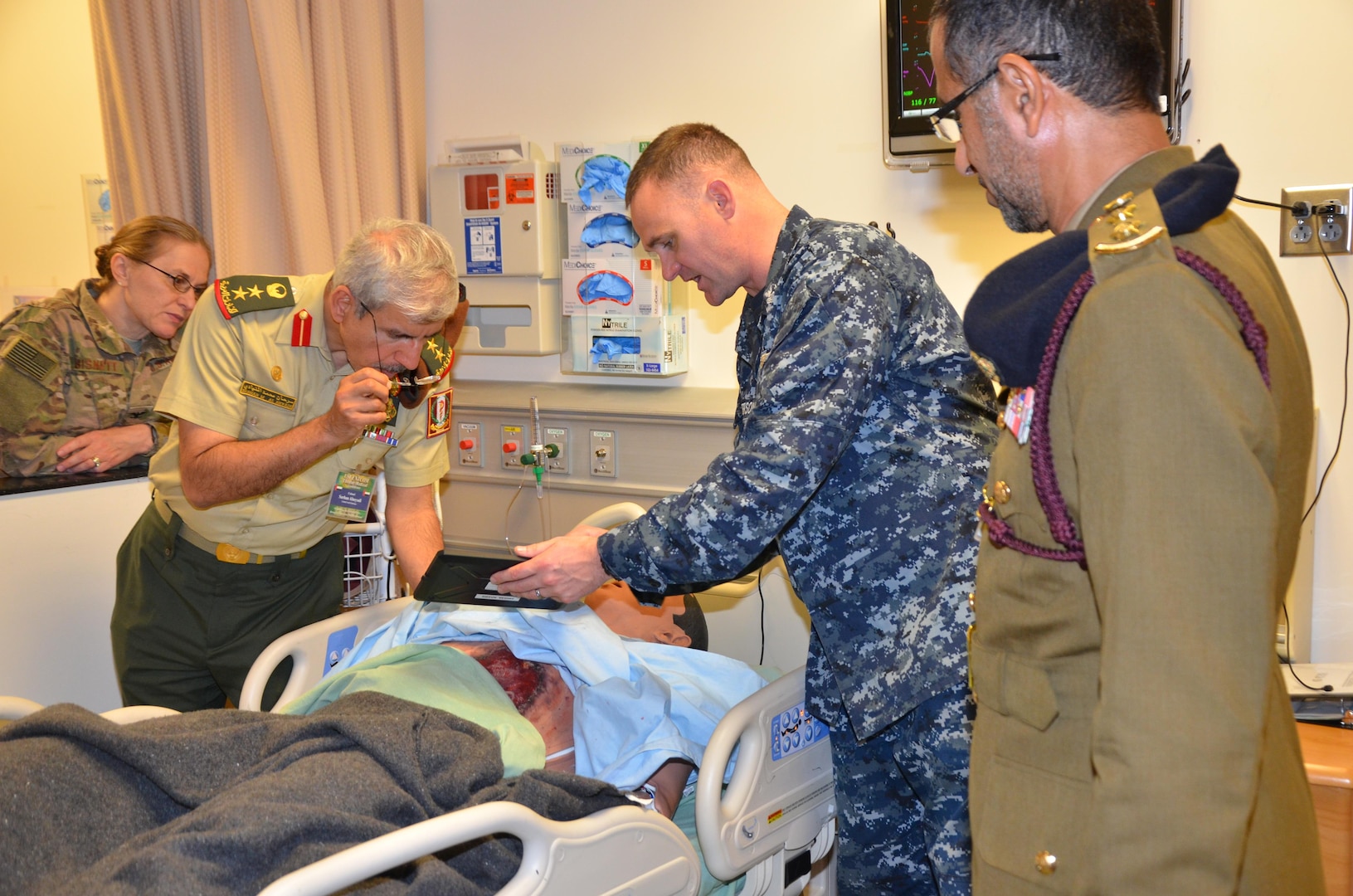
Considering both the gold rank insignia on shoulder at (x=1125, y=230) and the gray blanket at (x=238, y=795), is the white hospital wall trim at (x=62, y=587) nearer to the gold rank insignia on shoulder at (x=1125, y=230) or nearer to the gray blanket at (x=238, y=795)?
the gray blanket at (x=238, y=795)

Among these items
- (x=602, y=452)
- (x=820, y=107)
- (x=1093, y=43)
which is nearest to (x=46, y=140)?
(x=602, y=452)

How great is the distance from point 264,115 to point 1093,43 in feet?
9.83

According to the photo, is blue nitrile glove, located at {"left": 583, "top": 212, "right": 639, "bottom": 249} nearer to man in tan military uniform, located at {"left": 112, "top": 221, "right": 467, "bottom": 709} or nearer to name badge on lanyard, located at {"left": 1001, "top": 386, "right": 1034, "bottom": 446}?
man in tan military uniform, located at {"left": 112, "top": 221, "right": 467, "bottom": 709}

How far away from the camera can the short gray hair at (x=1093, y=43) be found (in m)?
0.98

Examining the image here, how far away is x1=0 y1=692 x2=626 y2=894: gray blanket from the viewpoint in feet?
4.10

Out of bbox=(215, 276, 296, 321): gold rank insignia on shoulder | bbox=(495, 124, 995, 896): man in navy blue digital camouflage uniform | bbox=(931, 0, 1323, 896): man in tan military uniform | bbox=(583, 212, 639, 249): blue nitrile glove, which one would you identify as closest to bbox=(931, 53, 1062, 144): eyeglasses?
bbox=(931, 0, 1323, 896): man in tan military uniform

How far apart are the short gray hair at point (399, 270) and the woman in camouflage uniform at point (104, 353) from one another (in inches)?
43.6

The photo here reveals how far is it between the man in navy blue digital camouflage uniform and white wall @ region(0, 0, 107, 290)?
15.0ft

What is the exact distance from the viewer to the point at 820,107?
328 cm

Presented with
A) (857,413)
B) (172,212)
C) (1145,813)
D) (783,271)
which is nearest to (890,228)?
(783,271)

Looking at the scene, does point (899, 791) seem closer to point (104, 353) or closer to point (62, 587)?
point (62, 587)

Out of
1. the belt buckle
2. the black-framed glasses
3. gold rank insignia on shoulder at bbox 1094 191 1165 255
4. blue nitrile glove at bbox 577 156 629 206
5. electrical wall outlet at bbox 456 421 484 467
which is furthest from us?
electrical wall outlet at bbox 456 421 484 467

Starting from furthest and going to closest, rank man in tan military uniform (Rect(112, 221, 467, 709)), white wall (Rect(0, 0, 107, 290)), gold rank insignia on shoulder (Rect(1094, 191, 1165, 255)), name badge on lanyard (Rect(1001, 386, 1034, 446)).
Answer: white wall (Rect(0, 0, 107, 290)) → man in tan military uniform (Rect(112, 221, 467, 709)) → name badge on lanyard (Rect(1001, 386, 1034, 446)) → gold rank insignia on shoulder (Rect(1094, 191, 1165, 255))

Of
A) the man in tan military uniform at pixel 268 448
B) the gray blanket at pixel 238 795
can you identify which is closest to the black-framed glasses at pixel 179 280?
the man in tan military uniform at pixel 268 448
